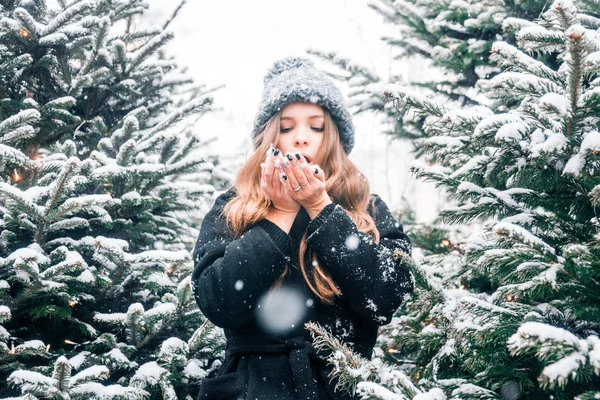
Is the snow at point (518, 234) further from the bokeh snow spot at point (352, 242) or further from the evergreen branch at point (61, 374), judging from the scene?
the evergreen branch at point (61, 374)

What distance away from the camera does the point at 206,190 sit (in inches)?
123

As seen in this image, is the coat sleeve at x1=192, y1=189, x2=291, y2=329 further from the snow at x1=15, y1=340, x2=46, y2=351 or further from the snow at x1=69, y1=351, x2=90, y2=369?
the snow at x1=15, y1=340, x2=46, y2=351

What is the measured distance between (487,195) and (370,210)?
2.27 feet

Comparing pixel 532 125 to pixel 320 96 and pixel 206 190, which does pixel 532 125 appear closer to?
pixel 320 96

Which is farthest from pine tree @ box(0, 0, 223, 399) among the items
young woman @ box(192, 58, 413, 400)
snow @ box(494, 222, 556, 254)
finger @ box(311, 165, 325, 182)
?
snow @ box(494, 222, 556, 254)

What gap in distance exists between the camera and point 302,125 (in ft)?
7.81

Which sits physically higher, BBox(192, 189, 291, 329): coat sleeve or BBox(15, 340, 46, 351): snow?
BBox(192, 189, 291, 329): coat sleeve

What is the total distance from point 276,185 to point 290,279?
43 centimetres

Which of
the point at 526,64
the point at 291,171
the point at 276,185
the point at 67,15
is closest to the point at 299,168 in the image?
the point at 291,171

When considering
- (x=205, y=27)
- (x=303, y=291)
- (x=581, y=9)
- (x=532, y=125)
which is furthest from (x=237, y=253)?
(x=205, y=27)

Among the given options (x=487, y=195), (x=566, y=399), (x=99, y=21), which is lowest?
(x=566, y=399)

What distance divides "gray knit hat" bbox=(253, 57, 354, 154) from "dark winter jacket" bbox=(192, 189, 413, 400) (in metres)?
0.71

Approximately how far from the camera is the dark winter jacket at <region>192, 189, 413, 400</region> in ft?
5.86

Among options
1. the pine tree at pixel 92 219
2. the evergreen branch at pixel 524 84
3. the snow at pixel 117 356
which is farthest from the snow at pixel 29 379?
the evergreen branch at pixel 524 84
